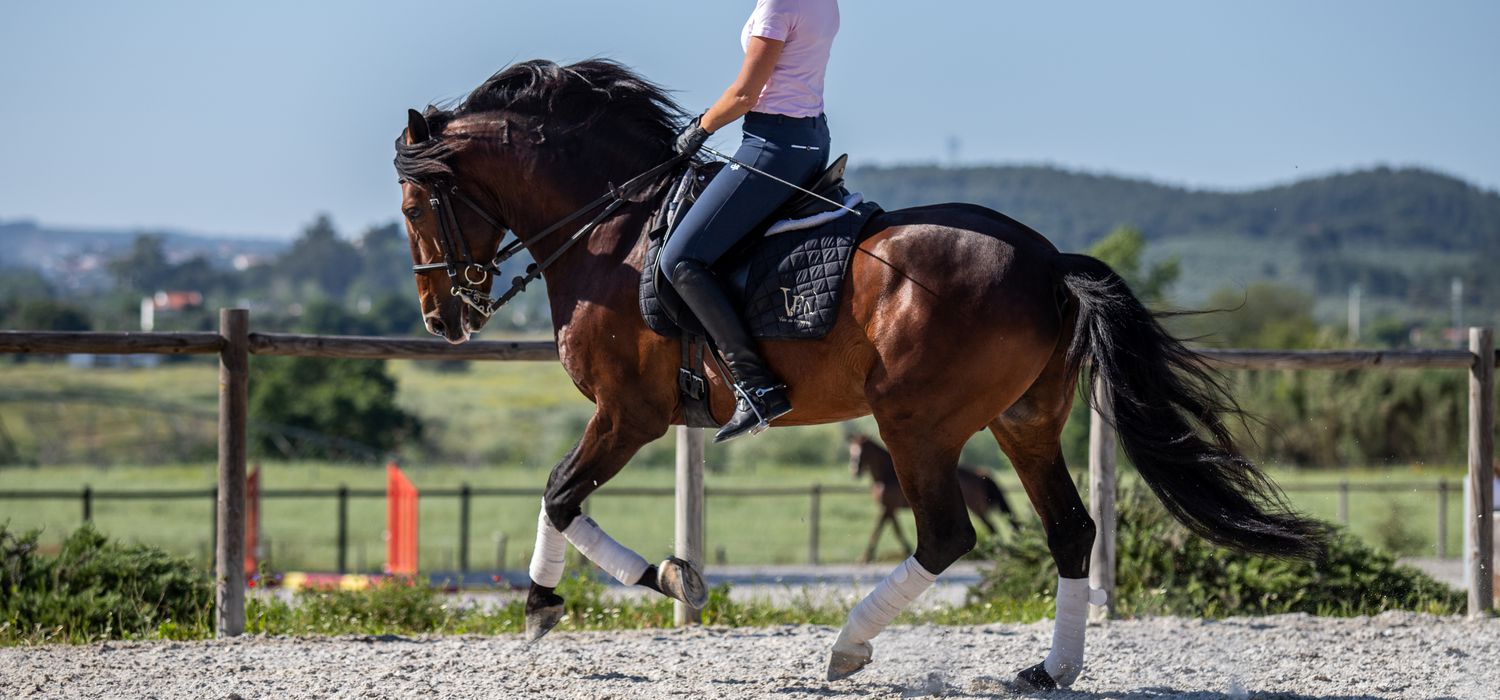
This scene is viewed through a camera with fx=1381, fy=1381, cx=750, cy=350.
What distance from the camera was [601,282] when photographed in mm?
5738

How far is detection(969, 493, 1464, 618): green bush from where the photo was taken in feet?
27.9

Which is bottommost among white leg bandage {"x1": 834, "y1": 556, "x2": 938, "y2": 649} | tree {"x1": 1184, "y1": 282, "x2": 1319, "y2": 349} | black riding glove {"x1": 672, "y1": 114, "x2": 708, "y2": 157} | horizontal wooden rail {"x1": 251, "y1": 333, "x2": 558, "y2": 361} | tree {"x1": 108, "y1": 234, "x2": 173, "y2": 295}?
white leg bandage {"x1": 834, "y1": 556, "x2": 938, "y2": 649}

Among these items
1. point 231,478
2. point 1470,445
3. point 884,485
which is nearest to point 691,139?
point 231,478

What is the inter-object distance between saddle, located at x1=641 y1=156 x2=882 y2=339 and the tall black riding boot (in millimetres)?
90

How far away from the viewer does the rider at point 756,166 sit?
17.6 feet

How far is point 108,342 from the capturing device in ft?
23.8

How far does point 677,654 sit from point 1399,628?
13.4 feet

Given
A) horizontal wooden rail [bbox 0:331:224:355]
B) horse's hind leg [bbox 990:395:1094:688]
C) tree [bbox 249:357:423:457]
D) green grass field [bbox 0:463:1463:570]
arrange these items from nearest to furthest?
1. horse's hind leg [bbox 990:395:1094:688]
2. horizontal wooden rail [bbox 0:331:224:355]
3. green grass field [bbox 0:463:1463:570]
4. tree [bbox 249:357:423:457]

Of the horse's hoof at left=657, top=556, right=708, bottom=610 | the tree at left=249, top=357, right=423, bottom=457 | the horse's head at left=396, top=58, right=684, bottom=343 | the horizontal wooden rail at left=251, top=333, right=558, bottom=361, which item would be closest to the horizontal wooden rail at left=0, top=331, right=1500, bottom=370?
the horizontal wooden rail at left=251, top=333, right=558, bottom=361

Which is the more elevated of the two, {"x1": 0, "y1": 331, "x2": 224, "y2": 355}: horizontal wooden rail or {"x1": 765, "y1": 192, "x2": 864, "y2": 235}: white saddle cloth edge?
{"x1": 765, "y1": 192, "x2": 864, "y2": 235}: white saddle cloth edge

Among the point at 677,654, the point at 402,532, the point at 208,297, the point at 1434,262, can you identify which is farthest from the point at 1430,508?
the point at 1434,262

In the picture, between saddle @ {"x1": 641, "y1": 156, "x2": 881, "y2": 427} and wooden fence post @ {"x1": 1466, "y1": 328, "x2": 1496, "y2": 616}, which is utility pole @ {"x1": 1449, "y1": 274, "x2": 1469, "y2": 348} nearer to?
wooden fence post @ {"x1": 1466, "y1": 328, "x2": 1496, "y2": 616}

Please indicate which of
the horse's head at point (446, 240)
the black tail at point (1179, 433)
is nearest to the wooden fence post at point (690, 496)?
the horse's head at point (446, 240)

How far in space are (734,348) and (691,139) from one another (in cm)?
97
